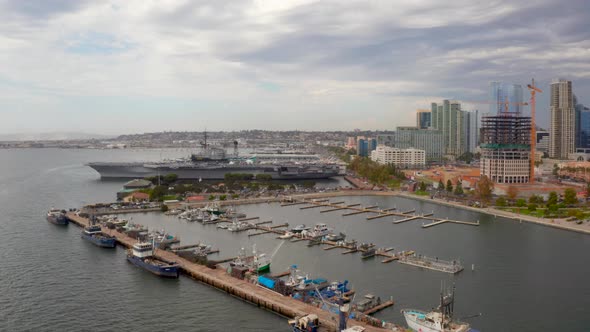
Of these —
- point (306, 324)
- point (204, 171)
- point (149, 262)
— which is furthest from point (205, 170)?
point (306, 324)

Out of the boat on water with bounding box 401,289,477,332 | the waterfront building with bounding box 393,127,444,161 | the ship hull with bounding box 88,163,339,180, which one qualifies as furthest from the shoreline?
the waterfront building with bounding box 393,127,444,161

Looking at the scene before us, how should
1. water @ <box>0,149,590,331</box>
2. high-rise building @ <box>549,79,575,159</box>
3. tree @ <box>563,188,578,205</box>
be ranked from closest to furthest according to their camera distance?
1. water @ <box>0,149,590,331</box>
2. tree @ <box>563,188,578,205</box>
3. high-rise building @ <box>549,79,575,159</box>

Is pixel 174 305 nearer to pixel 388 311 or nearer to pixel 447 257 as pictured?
pixel 388 311

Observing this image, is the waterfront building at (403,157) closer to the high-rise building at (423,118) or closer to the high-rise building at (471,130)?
the high-rise building at (471,130)

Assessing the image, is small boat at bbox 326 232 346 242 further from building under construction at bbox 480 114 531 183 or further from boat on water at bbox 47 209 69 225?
building under construction at bbox 480 114 531 183

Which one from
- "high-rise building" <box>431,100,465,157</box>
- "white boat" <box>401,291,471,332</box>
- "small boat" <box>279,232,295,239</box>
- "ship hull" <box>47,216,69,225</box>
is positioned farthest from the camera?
"high-rise building" <box>431,100,465,157</box>
